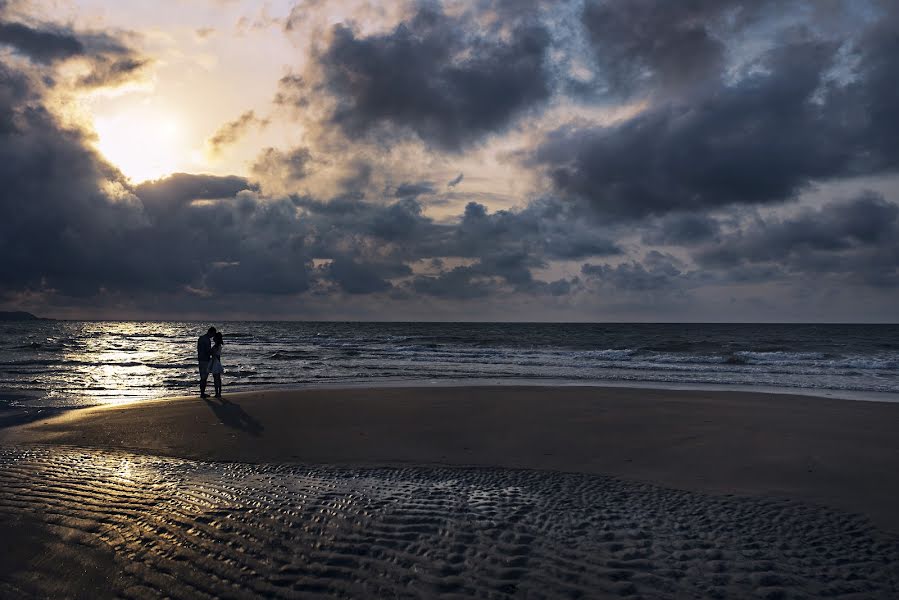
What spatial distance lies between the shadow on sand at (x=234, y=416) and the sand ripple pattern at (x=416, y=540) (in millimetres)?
3919

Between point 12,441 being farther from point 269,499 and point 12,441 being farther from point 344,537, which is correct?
point 344,537

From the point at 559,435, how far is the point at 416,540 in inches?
236

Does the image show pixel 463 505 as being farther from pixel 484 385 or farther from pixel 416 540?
pixel 484 385

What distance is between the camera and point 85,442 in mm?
9930

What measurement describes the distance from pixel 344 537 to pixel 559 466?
4216mm

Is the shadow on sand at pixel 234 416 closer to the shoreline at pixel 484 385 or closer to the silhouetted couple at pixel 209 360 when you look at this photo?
the silhouetted couple at pixel 209 360

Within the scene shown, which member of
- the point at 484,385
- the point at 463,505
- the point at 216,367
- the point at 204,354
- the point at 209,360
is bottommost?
the point at 484,385

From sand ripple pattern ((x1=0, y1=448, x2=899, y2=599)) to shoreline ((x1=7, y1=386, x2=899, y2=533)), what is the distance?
1.14 metres

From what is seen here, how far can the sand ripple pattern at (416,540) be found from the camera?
4273mm

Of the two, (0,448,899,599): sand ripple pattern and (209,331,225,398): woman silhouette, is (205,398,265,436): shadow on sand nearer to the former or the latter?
(209,331,225,398): woman silhouette

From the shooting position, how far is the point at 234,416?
12.8 meters

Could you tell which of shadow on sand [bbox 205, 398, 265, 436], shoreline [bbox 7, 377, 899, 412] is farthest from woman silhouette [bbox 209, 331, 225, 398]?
shoreline [bbox 7, 377, 899, 412]

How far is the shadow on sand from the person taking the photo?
1127 cm

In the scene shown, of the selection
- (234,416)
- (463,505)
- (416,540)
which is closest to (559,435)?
(463,505)
